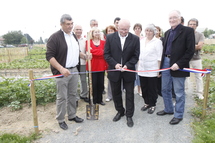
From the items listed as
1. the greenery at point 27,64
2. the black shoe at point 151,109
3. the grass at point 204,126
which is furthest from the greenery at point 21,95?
the greenery at point 27,64

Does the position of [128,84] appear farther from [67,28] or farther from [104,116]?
[67,28]

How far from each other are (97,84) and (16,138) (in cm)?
222

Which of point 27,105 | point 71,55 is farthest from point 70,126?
point 27,105

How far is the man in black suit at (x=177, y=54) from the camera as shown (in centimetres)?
308

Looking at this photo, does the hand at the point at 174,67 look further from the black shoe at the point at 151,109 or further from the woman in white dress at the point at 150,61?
the black shoe at the point at 151,109

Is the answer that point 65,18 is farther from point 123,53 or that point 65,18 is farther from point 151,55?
point 151,55

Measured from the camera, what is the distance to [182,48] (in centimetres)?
313

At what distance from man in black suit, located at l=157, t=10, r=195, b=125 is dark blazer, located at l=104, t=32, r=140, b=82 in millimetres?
696

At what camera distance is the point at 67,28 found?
3170 millimetres

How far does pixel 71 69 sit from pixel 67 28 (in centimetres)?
86

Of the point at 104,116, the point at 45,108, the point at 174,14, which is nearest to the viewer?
the point at 174,14

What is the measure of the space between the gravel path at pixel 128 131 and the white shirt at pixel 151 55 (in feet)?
3.68

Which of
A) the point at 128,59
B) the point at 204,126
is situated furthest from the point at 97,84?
the point at 204,126

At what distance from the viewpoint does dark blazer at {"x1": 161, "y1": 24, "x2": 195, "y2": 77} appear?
120 inches
